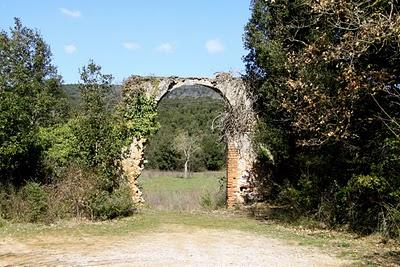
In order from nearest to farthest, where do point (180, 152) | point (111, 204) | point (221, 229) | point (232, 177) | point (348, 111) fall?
point (348, 111) → point (221, 229) → point (111, 204) → point (232, 177) → point (180, 152)

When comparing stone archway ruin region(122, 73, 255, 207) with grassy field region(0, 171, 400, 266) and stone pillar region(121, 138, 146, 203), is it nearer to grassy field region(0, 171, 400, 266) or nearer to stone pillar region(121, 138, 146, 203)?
grassy field region(0, 171, 400, 266)

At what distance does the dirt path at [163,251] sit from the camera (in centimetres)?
833

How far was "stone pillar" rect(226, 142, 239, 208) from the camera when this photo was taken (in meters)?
16.9

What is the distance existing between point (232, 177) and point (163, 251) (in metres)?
7.87

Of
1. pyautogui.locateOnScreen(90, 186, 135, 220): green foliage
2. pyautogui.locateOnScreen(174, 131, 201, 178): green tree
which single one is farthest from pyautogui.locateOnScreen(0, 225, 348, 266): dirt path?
pyautogui.locateOnScreen(174, 131, 201, 178): green tree

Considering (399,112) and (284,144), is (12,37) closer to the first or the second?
(284,144)

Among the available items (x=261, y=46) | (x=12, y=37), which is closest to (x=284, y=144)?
(x=261, y=46)

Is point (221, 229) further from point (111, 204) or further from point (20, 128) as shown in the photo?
point (20, 128)

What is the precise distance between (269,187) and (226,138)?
2.28 m

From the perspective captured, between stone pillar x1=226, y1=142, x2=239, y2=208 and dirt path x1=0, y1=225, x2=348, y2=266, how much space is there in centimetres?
529

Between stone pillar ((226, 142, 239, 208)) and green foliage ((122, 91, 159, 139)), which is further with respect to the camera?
stone pillar ((226, 142, 239, 208))

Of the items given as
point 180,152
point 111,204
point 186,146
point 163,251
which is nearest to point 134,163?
point 111,204

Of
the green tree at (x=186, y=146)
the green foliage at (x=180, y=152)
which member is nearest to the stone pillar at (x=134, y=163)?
the green foliage at (x=180, y=152)

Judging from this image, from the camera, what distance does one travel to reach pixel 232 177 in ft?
55.6
